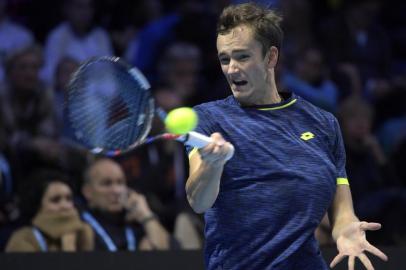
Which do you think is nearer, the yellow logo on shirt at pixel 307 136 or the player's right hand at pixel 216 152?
the player's right hand at pixel 216 152

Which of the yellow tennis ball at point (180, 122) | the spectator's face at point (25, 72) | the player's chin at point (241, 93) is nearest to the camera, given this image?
the yellow tennis ball at point (180, 122)

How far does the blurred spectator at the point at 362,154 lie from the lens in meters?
7.68

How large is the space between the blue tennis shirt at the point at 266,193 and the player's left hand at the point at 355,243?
10cm

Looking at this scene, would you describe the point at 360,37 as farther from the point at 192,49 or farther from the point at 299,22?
the point at 192,49

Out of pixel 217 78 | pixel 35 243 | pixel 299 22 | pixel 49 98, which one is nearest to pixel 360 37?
pixel 299 22

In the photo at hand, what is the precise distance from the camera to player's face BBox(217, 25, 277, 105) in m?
3.60

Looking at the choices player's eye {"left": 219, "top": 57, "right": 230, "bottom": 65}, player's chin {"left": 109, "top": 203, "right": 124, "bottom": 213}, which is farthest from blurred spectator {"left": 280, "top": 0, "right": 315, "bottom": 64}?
player's eye {"left": 219, "top": 57, "right": 230, "bottom": 65}

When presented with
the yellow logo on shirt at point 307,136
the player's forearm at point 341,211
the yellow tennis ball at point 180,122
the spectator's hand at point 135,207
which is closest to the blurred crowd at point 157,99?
the spectator's hand at point 135,207

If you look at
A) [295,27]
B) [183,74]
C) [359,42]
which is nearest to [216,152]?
[183,74]

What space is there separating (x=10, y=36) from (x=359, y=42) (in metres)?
3.37

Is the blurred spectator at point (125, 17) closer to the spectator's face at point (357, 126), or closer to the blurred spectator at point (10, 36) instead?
the blurred spectator at point (10, 36)

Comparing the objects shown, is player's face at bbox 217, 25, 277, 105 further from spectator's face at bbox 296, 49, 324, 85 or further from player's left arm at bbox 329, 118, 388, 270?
spectator's face at bbox 296, 49, 324, 85

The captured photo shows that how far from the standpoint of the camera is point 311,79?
28.5 ft

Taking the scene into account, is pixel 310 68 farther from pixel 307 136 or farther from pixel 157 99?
pixel 307 136
